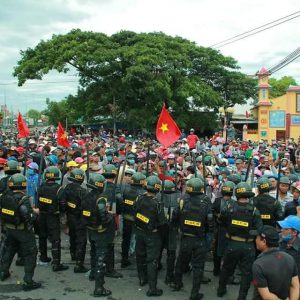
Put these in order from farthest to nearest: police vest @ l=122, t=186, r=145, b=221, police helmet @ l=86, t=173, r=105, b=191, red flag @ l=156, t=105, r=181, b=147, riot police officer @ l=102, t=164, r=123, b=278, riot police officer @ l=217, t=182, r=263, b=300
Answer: red flag @ l=156, t=105, r=181, b=147
police vest @ l=122, t=186, r=145, b=221
riot police officer @ l=102, t=164, r=123, b=278
police helmet @ l=86, t=173, r=105, b=191
riot police officer @ l=217, t=182, r=263, b=300

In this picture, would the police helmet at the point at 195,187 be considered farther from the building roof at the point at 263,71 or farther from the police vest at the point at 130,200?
the building roof at the point at 263,71

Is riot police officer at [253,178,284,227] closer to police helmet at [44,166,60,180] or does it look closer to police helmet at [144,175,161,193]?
police helmet at [144,175,161,193]

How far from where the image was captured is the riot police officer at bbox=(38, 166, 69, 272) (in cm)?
717

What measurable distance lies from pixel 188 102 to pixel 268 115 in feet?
24.5

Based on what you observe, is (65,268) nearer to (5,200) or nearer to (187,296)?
(5,200)

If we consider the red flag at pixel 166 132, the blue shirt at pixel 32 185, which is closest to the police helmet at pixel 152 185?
the red flag at pixel 166 132

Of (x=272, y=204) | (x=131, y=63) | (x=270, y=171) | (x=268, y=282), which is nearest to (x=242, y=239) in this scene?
(x=272, y=204)

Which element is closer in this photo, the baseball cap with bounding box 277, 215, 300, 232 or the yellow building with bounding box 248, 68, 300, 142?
the baseball cap with bounding box 277, 215, 300, 232

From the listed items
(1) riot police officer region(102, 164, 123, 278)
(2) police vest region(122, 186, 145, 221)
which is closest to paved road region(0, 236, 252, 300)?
(1) riot police officer region(102, 164, 123, 278)

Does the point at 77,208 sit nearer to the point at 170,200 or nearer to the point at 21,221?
the point at 21,221

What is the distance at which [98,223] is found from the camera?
21.3 ft

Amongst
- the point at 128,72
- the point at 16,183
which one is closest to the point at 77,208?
the point at 16,183

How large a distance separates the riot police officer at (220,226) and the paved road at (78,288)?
33cm

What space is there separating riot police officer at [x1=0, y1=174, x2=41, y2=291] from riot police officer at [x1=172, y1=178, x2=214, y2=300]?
229cm
